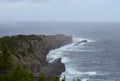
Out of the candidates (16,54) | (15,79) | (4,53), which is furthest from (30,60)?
(15,79)

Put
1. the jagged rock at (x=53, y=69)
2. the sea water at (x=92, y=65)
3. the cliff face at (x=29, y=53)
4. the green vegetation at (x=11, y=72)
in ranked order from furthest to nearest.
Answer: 1. the jagged rock at (x=53, y=69)
2. the cliff face at (x=29, y=53)
3. the sea water at (x=92, y=65)
4. the green vegetation at (x=11, y=72)

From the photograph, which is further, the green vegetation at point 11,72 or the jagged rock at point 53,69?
the jagged rock at point 53,69

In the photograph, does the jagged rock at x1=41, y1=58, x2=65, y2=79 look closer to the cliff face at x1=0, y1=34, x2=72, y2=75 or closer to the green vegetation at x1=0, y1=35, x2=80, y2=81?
the cliff face at x1=0, y1=34, x2=72, y2=75

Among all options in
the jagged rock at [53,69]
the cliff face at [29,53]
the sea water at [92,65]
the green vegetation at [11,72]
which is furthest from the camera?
the jagged rock at [53,69]

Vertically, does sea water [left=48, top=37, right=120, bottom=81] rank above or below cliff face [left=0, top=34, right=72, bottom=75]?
below

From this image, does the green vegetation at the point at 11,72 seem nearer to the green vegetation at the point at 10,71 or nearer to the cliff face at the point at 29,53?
the green vegetation at the point at 10,71

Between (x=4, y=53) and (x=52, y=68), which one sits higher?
(x=4, y=53)

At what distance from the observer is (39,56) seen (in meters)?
113

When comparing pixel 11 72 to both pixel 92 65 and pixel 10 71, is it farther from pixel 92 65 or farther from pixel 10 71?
pixel 92 65

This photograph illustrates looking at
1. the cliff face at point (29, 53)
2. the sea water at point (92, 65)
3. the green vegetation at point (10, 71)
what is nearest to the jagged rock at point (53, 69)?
the cliff face at point (29, 53)

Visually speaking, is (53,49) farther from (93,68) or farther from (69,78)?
(69,78)

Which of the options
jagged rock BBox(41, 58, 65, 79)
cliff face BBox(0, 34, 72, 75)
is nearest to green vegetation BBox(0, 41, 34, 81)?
cliff face BBox(0, 34, 72, 75)

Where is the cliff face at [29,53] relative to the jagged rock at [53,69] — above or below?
above

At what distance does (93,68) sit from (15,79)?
58.4m
